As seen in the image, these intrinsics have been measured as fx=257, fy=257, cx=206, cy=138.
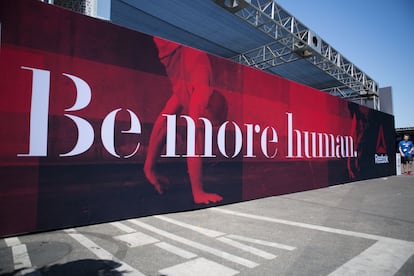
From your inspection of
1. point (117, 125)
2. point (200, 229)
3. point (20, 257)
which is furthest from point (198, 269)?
point (117, 125)

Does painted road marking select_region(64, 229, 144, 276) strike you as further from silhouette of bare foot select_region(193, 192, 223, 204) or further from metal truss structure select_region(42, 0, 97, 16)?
metal truss structure select_region(42, 0, 97, 16)

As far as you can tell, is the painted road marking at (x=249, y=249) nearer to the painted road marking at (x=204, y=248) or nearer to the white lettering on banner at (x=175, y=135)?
the painted road marking at (x=204, y=248)

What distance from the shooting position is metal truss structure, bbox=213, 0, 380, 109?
40.5 ft

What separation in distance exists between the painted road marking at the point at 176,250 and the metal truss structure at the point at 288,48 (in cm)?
1009

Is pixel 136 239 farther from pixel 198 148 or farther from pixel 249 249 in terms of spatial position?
pixel 198 148

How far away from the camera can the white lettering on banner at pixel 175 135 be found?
3.82 meters

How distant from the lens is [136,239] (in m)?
3.62

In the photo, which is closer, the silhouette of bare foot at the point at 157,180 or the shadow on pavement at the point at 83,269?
the shadow on pavement at the point at 83,269

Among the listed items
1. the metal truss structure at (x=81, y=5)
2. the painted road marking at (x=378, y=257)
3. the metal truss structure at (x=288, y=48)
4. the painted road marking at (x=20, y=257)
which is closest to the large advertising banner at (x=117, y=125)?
the painted road marking at (x=20, y=257)

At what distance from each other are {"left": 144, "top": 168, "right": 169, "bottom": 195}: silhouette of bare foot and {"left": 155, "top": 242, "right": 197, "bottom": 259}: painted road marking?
5.25ft

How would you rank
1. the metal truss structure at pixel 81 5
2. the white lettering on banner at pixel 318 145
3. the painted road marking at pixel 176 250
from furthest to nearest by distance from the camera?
the white lettering on banner at pixel 318 145
the metal truss structure at pixel 81 5
the painted road marking at pixel 176 250

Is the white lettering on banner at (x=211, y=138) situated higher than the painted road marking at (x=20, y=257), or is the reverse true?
the white lettering on banner at (x=211, y=138)

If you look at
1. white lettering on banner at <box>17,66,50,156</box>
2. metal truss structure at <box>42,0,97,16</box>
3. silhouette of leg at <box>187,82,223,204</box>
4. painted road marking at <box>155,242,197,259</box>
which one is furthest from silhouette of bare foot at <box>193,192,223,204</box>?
metal truss structure at <box>42,0,97,16</box>

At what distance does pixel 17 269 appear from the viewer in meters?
2.65
